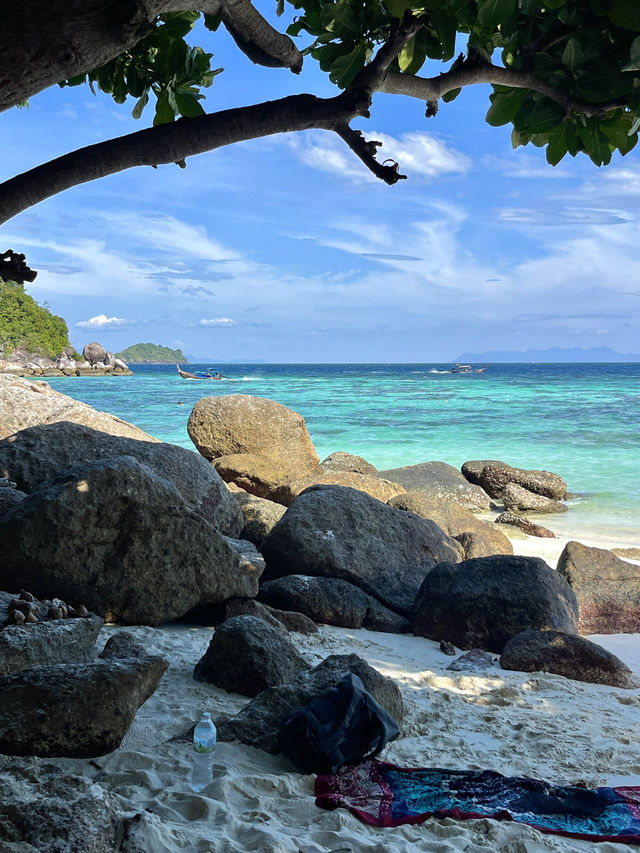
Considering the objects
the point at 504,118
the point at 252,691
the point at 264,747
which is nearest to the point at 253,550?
the point at 252,691

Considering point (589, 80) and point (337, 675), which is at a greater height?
point (589, 80)

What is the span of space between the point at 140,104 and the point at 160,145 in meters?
0.91

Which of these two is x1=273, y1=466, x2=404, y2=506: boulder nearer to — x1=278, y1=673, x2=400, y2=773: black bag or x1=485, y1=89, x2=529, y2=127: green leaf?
x1=278, y1=673, x2=400, y2=773: black bag

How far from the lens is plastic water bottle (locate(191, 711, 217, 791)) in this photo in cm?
311

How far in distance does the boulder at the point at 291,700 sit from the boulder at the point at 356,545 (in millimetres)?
2630

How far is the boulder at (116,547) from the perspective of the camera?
486 centimetres

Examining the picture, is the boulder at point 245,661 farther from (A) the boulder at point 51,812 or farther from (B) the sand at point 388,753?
(A) the boulder at point 51,812

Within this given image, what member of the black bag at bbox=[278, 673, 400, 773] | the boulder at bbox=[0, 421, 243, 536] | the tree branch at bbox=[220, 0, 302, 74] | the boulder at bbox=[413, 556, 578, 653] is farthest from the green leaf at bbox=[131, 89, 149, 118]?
the boulder at bbox=[413, 556, 578, 653]

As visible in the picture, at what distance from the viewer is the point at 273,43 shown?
109 inches

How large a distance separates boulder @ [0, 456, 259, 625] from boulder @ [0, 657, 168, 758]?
180 cm

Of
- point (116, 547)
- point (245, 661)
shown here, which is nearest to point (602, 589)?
point (245, 661)

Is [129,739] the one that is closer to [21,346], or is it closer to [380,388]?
[380,388]

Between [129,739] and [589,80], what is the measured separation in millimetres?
3424

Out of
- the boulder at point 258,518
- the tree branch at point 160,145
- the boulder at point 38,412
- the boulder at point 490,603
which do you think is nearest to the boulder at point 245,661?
the boulder at point 490,603
